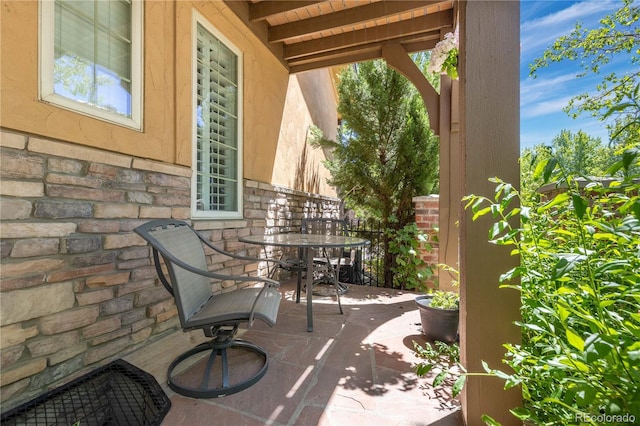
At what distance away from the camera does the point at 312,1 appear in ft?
9.66

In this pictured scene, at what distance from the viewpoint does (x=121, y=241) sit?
1.92m

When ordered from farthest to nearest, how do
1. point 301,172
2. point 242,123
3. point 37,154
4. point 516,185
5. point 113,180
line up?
point 301,172
point 242,123
point 113,180
point 37,154
point 516,185

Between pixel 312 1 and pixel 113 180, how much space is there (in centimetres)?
261

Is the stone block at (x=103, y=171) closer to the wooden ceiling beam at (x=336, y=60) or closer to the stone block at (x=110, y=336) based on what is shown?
the stone block at (x=110, y=336)

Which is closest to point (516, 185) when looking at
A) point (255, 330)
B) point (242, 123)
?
point (255, 330)

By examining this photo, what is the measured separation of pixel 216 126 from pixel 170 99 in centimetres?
67

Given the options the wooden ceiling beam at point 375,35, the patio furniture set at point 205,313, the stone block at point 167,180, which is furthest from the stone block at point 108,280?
the wooden ceiling beam at point 375,35

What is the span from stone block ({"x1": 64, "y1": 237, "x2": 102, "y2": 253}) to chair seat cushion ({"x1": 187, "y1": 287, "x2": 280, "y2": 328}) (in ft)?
2.54

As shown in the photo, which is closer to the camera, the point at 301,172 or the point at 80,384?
the point at 80,384

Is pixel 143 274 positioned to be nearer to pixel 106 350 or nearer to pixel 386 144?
pixel 106 350

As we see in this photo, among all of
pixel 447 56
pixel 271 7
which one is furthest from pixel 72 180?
pixel 271 7

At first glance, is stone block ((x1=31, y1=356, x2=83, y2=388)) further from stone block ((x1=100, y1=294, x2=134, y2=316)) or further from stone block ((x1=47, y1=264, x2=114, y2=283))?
stone block ((x1=47, y1=264, x2=114, y2=283))

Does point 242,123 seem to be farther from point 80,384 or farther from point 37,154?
point 80,384

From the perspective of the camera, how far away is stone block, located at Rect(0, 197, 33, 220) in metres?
1.36
